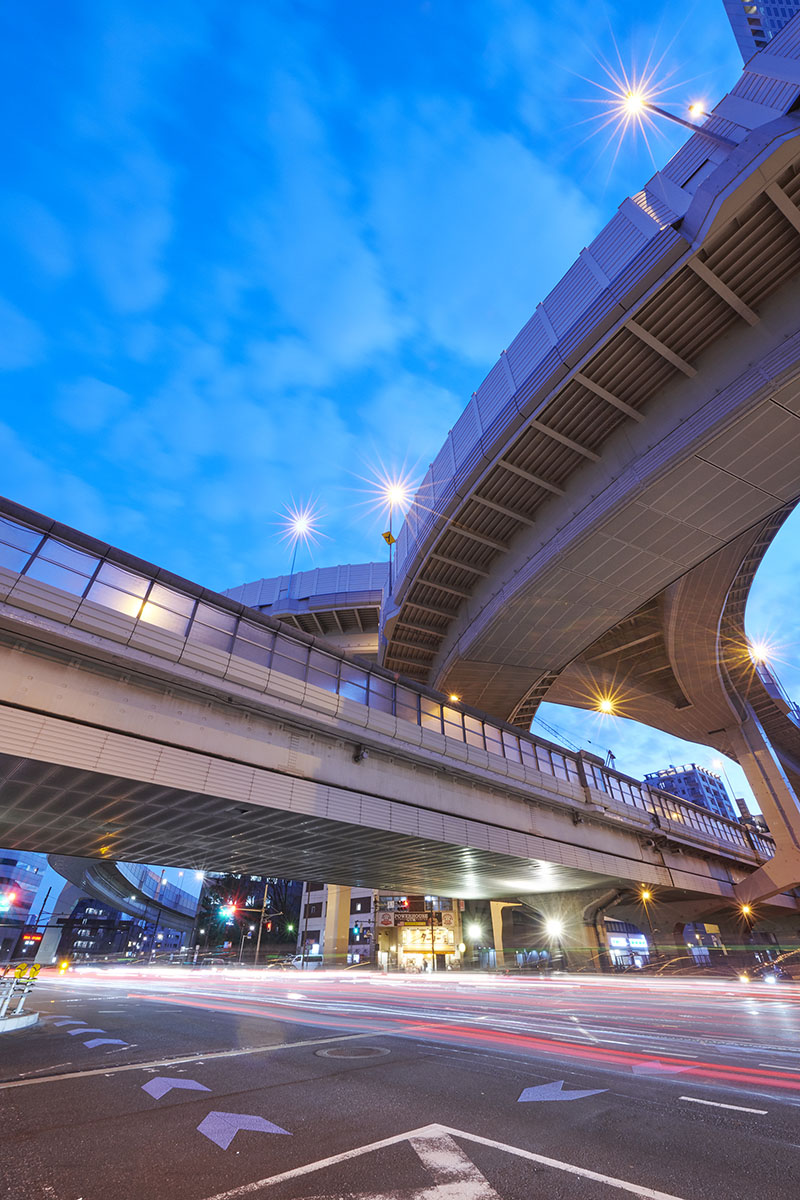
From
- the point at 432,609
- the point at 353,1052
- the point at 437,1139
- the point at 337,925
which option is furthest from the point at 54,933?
the point at 437,1139

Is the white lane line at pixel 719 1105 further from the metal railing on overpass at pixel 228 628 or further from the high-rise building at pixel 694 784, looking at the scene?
the high-rise building at pixel 694 784

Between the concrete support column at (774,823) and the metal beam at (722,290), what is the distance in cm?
4043

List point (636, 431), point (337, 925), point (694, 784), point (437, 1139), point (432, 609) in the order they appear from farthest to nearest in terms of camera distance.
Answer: point (694, 784)
point (337, 925)
point (432, 609)
point (636, 431)
point (437, 1139)

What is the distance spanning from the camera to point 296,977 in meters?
36.7

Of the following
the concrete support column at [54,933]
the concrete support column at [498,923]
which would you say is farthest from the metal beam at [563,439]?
the concrete support column at [54,933]

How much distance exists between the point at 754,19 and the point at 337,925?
15940 centimetres

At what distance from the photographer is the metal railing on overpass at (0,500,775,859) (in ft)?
48.7

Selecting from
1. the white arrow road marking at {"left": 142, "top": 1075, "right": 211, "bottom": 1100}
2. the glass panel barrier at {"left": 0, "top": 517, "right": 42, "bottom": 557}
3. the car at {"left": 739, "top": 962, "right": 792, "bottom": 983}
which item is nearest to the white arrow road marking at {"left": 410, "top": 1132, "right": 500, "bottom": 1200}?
the white arrow road marking at {"left": 142, "top": 1075, "right": 211, "bottom": 1100}

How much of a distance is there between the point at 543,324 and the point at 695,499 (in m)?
9.55

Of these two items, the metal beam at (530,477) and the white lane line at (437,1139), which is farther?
the metal beam at (530,477)

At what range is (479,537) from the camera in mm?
27438

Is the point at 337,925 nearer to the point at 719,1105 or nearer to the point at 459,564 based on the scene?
the point at 459,564

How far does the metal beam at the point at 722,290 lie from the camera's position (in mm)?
16688

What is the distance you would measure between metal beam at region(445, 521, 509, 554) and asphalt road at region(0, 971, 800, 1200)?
1997 centimetres
